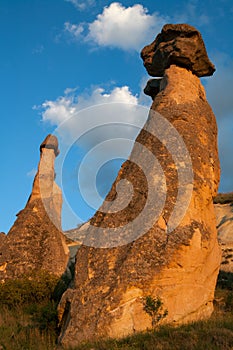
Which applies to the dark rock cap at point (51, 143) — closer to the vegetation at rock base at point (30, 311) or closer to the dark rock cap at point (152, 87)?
the dark rock cap at point (152, 87)

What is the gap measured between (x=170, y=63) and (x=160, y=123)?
291 centimetres

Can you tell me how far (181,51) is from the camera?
11883mm

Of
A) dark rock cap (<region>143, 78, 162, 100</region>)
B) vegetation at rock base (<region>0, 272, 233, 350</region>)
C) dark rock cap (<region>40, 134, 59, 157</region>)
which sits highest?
dark rock cap (<region>40, 134, 59, 157</region>)

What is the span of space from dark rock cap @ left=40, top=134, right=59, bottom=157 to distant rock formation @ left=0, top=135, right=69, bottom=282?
2065 millimetres

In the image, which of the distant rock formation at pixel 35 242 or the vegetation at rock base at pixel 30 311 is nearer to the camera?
the vegetation at rock base at pixel 30 311

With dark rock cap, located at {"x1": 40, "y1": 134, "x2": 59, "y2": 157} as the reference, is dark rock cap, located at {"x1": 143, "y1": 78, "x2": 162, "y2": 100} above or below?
below

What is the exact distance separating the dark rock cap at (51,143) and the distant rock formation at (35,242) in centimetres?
207

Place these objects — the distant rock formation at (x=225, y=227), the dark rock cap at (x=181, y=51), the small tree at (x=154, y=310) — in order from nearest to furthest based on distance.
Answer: the small tree at (x=154, y=310)
the dark rock cap at (x=181, y=51)
the distant rock formation at (x=225, y=227)

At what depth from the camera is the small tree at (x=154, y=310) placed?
24.1 feet

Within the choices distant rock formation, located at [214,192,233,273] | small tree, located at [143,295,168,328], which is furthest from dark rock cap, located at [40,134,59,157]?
small tree, located at [143,295,168,328]

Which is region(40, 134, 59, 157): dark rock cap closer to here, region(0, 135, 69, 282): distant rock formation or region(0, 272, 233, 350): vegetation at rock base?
region(0, 135, 69, 282): distant rock formation

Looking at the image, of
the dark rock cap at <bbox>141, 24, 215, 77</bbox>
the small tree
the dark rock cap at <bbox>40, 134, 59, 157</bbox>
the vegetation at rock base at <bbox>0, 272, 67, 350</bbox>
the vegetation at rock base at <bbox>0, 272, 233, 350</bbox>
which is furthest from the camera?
the dark rock cap at <bbox>40, 134, 59, 157</bbox>

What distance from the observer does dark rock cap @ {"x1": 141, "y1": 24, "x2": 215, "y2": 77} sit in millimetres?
11938

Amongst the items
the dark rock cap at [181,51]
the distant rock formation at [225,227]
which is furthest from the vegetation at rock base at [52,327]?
the dark rock cap at [181,51]
